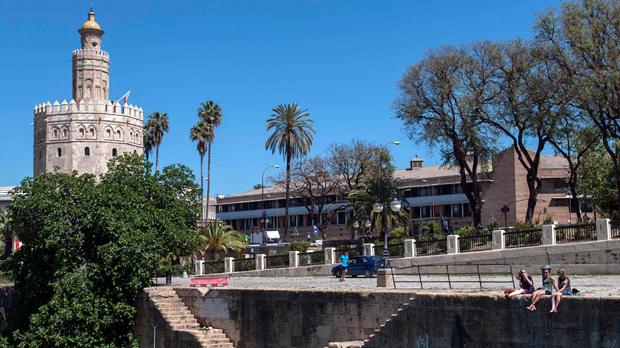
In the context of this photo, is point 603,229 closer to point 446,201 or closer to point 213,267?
point 213,267

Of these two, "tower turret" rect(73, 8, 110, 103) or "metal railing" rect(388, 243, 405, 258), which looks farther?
"tower turret" rect(73, 8, 110, 103)

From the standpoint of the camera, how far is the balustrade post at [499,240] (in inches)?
1342

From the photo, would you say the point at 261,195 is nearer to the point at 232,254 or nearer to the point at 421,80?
the point at 232,254

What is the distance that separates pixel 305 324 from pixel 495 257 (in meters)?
13.3

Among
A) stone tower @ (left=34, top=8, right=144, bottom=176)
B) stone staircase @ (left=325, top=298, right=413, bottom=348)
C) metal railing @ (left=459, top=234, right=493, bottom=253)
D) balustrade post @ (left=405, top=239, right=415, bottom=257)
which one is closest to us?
stone staircase @ (left=325, top=298, right=413, bottom=348)

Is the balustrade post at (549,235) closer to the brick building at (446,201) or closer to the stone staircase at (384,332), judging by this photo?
the stone staircase at (384,332)

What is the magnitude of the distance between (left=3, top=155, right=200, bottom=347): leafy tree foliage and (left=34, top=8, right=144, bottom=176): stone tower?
45.2 m

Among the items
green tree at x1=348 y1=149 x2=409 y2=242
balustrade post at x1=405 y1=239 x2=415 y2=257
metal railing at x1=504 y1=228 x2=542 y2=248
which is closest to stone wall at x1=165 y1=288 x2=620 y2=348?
balustrade post at x1=405 y1=239 x2=415 y2=257

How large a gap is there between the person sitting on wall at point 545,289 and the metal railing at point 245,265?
99.4 feet

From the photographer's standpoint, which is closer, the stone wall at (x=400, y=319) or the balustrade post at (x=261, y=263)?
the stone wall at (x=400, y=319)

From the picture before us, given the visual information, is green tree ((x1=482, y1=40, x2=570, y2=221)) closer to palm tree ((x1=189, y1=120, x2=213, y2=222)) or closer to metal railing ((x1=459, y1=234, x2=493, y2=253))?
metal railing ((x1=459, y1=234, x2=493, y2=253))


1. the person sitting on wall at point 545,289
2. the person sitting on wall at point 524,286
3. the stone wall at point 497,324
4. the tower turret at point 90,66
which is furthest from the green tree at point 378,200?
the tower turret at point 90,66

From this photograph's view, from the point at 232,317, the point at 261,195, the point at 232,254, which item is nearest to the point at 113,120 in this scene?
the point at 261,195

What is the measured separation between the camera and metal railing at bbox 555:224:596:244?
1270 inches
